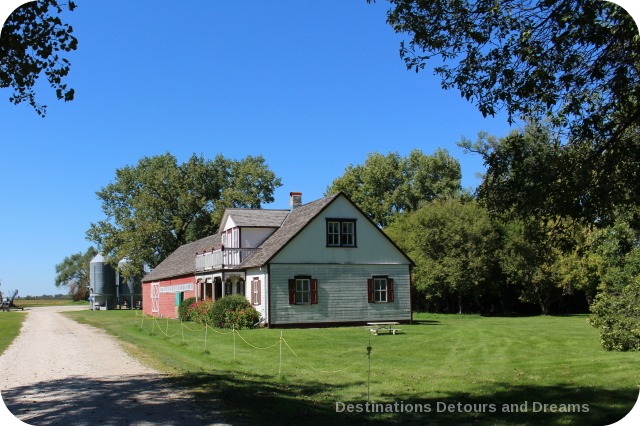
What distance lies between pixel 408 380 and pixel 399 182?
191 feet

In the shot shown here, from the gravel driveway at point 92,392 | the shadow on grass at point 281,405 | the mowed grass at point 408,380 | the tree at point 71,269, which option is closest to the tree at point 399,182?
the mowed grass at point 408,380

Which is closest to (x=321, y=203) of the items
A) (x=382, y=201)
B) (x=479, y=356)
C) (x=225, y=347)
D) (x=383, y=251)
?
(x=383, y=251)

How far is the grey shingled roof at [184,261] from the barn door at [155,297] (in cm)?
63

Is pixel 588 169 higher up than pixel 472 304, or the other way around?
pixel 588 169

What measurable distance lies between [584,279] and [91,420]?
39998mm

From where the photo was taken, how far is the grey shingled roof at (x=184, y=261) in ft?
142

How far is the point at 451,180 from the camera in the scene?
6994 centimetres

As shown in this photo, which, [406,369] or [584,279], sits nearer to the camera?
[406,369]

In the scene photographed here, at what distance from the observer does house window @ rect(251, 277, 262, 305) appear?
31584mm

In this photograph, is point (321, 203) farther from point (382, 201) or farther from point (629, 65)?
point (382, 201)

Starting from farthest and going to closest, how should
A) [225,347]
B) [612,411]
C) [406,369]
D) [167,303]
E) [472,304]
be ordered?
[472,304] < [167,303] < [225,347] < [406,369] < [612,411]

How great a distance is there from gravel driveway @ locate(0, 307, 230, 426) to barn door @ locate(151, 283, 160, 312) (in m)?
32.2

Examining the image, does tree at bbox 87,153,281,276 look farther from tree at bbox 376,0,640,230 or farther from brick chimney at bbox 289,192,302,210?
tree at bbox 376,0,640,230

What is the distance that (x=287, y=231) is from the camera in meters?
33.2
